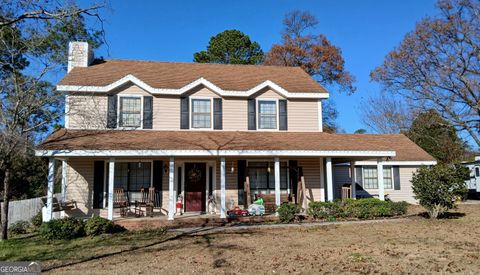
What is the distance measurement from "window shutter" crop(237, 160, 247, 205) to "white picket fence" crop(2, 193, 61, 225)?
9598 mm

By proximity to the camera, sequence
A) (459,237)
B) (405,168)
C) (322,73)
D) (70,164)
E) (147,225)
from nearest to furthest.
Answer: (459,237)
(147,225)
(70,164)
(405,168)
(322,73)

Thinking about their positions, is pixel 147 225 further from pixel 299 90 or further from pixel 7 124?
pixel 299 90

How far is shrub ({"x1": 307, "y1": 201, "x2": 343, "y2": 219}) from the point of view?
1416 cm

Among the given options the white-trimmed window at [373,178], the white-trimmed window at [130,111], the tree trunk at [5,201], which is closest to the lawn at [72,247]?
the tree trunk at [5,201]

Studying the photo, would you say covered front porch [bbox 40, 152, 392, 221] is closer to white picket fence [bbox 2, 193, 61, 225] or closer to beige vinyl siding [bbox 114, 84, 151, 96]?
beige vinyl siding [bbox 114, 84, 151, 96]

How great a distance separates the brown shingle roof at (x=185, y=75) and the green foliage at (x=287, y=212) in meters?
5.96

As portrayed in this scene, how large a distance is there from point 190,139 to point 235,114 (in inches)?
111

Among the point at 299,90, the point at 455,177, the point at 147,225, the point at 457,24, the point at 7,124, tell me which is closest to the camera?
the point at 7,124

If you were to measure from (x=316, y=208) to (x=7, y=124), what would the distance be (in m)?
10.9

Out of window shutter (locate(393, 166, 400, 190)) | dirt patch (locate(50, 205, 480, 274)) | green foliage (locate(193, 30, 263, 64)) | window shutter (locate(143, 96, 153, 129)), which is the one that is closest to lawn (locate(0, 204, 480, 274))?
dirt patch (locate(50, 205, 480, 274))

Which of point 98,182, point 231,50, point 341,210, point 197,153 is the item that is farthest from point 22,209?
point 231,50

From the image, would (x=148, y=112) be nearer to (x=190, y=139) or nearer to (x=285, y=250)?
(x=190, y=139)

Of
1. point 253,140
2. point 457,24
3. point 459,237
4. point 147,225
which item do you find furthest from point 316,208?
point 457,24

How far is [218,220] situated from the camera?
13.8m
